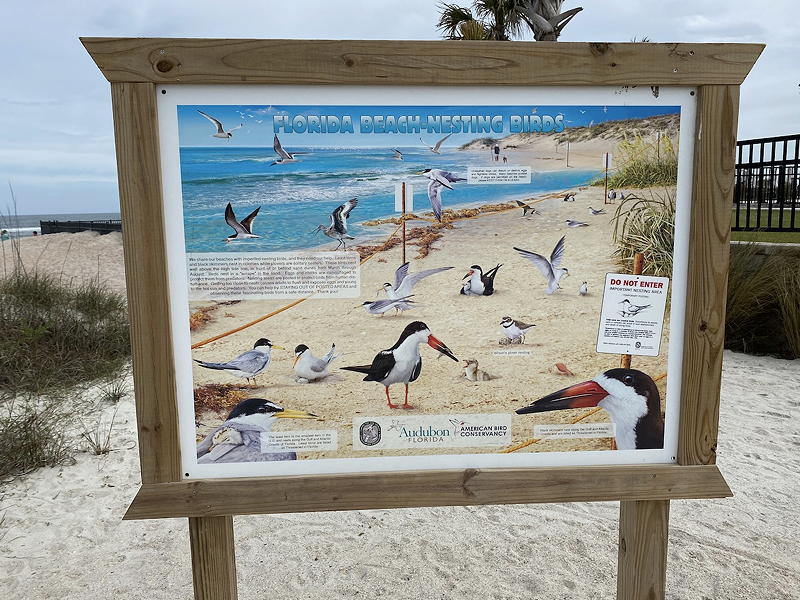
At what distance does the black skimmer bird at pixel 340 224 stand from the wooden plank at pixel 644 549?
1333 mm

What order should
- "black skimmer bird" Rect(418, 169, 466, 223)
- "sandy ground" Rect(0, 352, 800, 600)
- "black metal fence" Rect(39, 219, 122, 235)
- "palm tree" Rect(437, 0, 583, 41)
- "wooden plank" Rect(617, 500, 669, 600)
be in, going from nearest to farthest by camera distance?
"black skimmer bird" Rect(418, 169, 466, 223) → "wooden plank" Rect(617, 500, 669, 600) → "sandy ground" Rect(0, 352, 800, 600) → "palm tree" Rect(437, 0, 583, 41) → "black metal fence" Rect(39, 219, 122, 235)

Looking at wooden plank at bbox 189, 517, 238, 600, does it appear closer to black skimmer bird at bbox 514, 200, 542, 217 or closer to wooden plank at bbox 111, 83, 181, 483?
wooden plank at bbox 111, 83, 181, 483

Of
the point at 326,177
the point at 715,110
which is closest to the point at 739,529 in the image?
the point at 715,110

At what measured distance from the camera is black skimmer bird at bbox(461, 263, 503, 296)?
1.72 meters

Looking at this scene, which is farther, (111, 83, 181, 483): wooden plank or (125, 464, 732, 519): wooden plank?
(125, 464, 732, 519): wooden plank

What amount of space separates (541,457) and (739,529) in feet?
7.45

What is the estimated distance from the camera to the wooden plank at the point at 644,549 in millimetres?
1935

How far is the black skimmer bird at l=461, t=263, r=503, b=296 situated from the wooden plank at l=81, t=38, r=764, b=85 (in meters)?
0.54

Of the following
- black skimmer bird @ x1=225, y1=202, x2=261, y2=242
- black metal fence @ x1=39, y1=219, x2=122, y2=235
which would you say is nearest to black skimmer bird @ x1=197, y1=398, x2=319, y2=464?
black skimmer bird @ x1=225, y1=202, x2=261, y2=242

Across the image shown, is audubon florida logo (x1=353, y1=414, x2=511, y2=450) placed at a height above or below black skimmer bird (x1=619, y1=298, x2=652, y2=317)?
below

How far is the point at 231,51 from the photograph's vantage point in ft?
5.18

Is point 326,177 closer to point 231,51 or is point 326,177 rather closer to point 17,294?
point 231,51

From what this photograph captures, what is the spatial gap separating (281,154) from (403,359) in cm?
70

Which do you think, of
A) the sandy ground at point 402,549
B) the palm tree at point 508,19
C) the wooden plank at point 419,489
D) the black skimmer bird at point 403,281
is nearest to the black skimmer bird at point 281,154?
the black skimmer bird at point 403,281
